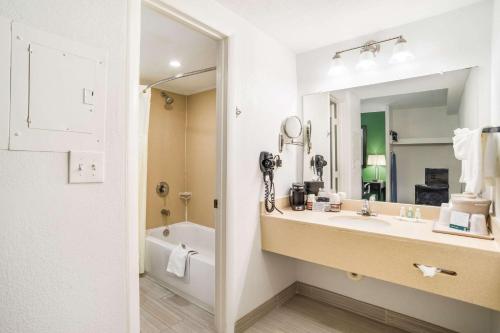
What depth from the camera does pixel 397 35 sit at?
6.52 ft

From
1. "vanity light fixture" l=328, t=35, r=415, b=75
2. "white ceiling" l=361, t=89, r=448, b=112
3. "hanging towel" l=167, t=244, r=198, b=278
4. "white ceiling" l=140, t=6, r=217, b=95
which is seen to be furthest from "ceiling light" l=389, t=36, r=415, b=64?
"hanging towel" l=167, t=244, r=198, b=278

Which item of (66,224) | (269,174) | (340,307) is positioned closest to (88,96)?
(66,224)

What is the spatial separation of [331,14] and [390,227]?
4.94 feet

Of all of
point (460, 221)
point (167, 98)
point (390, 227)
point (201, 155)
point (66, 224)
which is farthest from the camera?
point (201, 155)

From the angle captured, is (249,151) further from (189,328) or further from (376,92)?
(189,328)

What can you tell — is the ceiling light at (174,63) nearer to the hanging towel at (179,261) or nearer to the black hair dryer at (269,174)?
the black hair dryer at (269,174)

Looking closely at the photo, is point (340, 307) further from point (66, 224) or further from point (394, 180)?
point (66, 224)

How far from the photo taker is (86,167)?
104 centimetres

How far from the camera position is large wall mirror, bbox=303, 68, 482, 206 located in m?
1.83

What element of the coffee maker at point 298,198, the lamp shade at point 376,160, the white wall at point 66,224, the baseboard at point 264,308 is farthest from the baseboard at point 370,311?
the white wall at point 66,224

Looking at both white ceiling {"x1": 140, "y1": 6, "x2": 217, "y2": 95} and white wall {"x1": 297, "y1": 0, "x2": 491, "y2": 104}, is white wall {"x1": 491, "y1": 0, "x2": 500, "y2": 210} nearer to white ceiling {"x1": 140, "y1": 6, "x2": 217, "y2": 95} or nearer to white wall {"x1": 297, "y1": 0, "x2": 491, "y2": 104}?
white wall {"x1": 297, "y1": 0, "x2": 491, "y2": 104}

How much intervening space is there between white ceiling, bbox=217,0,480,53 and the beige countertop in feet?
4.75

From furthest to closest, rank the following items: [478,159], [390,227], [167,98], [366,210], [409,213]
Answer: [167,98] → [366,210] → [409,213] → [390,227] → [478,159]

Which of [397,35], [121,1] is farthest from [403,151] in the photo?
[121,1]
